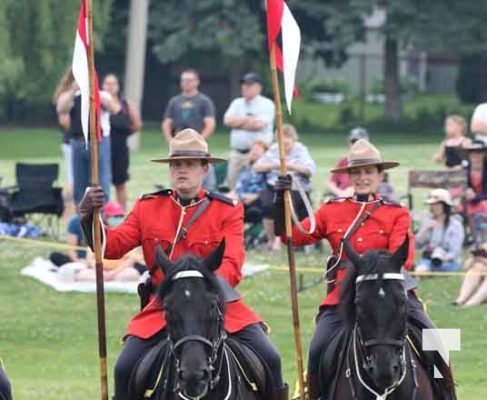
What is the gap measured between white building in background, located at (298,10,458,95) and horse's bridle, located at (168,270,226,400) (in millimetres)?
53429

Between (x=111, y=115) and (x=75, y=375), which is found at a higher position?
(x=111, y=115)

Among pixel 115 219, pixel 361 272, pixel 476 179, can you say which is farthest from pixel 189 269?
pixel 476 179

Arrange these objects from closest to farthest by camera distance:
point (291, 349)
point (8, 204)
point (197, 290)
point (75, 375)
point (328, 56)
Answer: point (197, 290), point (75, 375), point (291, 349), point (8, 204), point (328, 56)

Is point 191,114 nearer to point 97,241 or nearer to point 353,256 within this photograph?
point 97,241

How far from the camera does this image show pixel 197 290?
9180 millimetres

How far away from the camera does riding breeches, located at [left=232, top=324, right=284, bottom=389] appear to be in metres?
10.2

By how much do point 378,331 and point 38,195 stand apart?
14.3 m

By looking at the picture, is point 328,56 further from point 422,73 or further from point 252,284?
point 252,284

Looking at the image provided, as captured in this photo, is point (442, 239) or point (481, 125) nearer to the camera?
point (442, 239)

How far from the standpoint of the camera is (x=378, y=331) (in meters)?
9.52

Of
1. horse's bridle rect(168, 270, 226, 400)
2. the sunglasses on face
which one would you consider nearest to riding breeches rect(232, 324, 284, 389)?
horse's bridle rect(168, 270, 226, 400)

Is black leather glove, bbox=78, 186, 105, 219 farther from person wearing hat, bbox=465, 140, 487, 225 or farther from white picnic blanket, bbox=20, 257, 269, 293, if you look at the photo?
person wearing hat, bbox=465, 140, 487, 225

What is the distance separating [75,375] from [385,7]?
38.1m

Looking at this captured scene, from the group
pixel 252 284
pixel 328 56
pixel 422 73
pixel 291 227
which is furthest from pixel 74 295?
pixel 422 73
